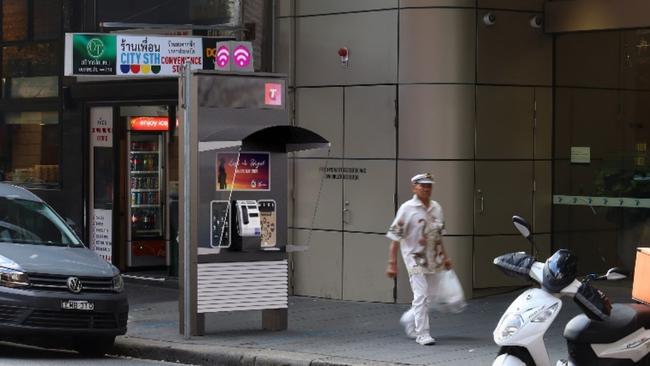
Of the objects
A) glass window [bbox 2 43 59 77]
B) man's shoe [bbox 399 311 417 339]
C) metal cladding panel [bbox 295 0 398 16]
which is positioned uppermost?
metal cladding panel [bbox 295 0 398 16]

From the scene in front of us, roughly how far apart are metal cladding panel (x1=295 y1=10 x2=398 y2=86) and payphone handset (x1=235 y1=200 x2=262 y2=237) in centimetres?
338

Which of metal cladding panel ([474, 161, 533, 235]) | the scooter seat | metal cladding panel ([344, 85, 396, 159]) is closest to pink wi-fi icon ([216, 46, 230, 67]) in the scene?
metal cladding panel ([344, 85, 396, 159])

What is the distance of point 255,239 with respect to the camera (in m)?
12.7

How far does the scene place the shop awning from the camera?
12570mm

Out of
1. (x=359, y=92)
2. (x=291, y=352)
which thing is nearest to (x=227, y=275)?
(x=291, y=352)

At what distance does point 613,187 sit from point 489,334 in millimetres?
4207

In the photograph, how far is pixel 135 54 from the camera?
15.7 meters

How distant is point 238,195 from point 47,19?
27.2ft

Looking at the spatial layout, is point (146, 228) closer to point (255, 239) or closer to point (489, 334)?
point (255, 239)

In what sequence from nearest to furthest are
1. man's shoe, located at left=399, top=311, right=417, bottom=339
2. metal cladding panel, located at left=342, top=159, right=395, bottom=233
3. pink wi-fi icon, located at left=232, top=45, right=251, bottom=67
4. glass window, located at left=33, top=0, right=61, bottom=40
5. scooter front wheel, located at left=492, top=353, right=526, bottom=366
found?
scooter front wheel, located at left=492, top=353, right=526, bottom=366
man's shoe, located at left=399, top=311, right=417, bottom=339
pink wi-fi icon, located at left=232, top=45, right=251, bottom=67
metal cladding panel, located at left=342, top=159, right=395, bottom=233
glass window, located at left=33, top=0, right=61, bottom=40

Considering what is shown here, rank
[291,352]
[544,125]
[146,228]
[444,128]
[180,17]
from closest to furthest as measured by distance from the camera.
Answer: [291,352]
[444,128]
[544,125]
[180,17]
[146,228]

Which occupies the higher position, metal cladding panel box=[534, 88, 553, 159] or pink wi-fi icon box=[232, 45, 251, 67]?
pink wi-fi icon box=[232, 45, 251, 67]

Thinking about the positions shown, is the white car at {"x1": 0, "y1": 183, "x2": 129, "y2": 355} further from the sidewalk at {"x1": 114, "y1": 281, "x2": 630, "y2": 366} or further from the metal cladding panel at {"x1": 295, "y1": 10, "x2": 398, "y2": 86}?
the metal cladding panel at {"x1": 295, "y1": 10, "x2": 398, "y2": 86}

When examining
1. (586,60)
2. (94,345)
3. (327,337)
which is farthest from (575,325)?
(586,60)
